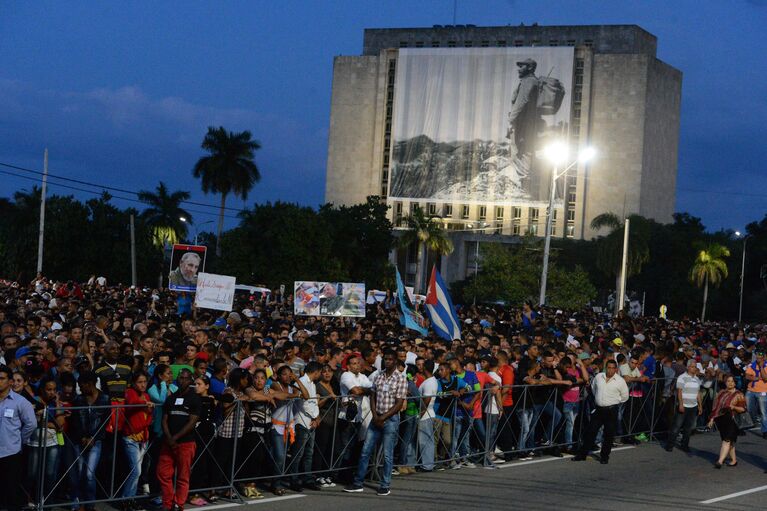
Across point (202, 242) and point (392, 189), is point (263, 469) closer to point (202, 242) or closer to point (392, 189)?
point (392, 189)

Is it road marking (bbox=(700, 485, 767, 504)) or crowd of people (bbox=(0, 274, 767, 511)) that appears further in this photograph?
road marking (bbox=(700, 485, 767, 504))

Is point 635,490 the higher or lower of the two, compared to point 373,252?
lower

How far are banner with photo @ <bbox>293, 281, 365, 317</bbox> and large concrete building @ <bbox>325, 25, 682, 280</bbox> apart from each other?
273 ft

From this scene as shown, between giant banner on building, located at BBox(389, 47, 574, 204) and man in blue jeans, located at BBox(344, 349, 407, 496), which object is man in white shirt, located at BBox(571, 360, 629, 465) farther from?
giant banner on building, located at BBox(389, 47, 574, 204)

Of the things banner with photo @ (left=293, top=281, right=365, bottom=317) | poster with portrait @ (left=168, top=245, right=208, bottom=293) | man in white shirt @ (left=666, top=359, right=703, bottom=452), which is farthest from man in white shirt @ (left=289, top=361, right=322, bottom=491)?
poster with portrait @ (left=168, top=245, right=208, bottom=293)

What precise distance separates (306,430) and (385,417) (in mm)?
977

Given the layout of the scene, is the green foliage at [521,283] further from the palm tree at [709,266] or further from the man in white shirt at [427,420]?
the man in white shirt at [427,420]

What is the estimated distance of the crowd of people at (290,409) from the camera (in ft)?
37.7

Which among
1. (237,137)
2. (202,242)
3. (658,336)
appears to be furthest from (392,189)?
(658,336)

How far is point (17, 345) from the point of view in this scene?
1479 cm

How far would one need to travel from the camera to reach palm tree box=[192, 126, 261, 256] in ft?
286

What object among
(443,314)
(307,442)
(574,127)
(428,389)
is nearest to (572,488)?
(428,389)

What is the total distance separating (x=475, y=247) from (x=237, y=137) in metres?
34.3

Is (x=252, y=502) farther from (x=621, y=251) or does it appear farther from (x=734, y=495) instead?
(x=621, y=251)
